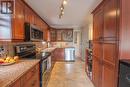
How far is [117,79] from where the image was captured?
85.8 inches

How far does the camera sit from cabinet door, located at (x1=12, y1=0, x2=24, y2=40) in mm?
2605

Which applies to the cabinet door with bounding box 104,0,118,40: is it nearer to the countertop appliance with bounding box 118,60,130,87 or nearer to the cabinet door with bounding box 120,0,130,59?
the cabinet door with bounding box 120,0,130,59

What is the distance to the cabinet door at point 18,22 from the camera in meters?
2.61

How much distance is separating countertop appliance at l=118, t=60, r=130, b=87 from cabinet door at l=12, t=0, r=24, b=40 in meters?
1.95

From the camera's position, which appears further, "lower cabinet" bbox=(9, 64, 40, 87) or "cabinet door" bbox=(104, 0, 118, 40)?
"cabinet door" bbox=(104, 0, 118, 40)

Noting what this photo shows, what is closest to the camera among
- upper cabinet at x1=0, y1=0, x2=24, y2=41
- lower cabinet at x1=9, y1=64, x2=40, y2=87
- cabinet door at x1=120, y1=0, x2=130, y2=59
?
lower cabinet at x1=9, y1=64, x2=40, y2=87

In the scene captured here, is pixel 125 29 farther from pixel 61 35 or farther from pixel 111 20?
pixel 61 35

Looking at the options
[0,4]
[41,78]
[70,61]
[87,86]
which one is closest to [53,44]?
[70,61]

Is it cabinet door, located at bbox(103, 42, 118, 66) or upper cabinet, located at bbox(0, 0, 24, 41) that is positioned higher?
upper cabinet, located at bbox(0, 0, 24, 41)

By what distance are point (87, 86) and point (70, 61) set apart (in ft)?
14.6

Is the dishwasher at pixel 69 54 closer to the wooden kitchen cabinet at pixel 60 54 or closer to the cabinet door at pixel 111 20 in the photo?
the wooden kitchen cabinet at pixel 60 54

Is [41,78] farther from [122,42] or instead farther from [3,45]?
[122,42]

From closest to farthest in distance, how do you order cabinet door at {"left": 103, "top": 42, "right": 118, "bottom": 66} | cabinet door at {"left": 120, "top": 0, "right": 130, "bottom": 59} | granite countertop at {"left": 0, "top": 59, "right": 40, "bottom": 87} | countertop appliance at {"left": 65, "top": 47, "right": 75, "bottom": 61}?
granite countertop at {"left": 0, "top": 59, "right": 40, "bottom": 87} < cabinet door at {"left": 120, "top": 0, "right": 130, "bottom": 59} < cabinet door at {"left": 103, "top": 42, "right": 118, "bottom": 66} < countertop appliance at {"left": 65, "top": 47, "right": 75, "bottom": 61}

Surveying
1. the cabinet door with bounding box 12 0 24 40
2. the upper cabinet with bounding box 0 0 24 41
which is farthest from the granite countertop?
the cabinet door with bounding box 12 0 24 40
